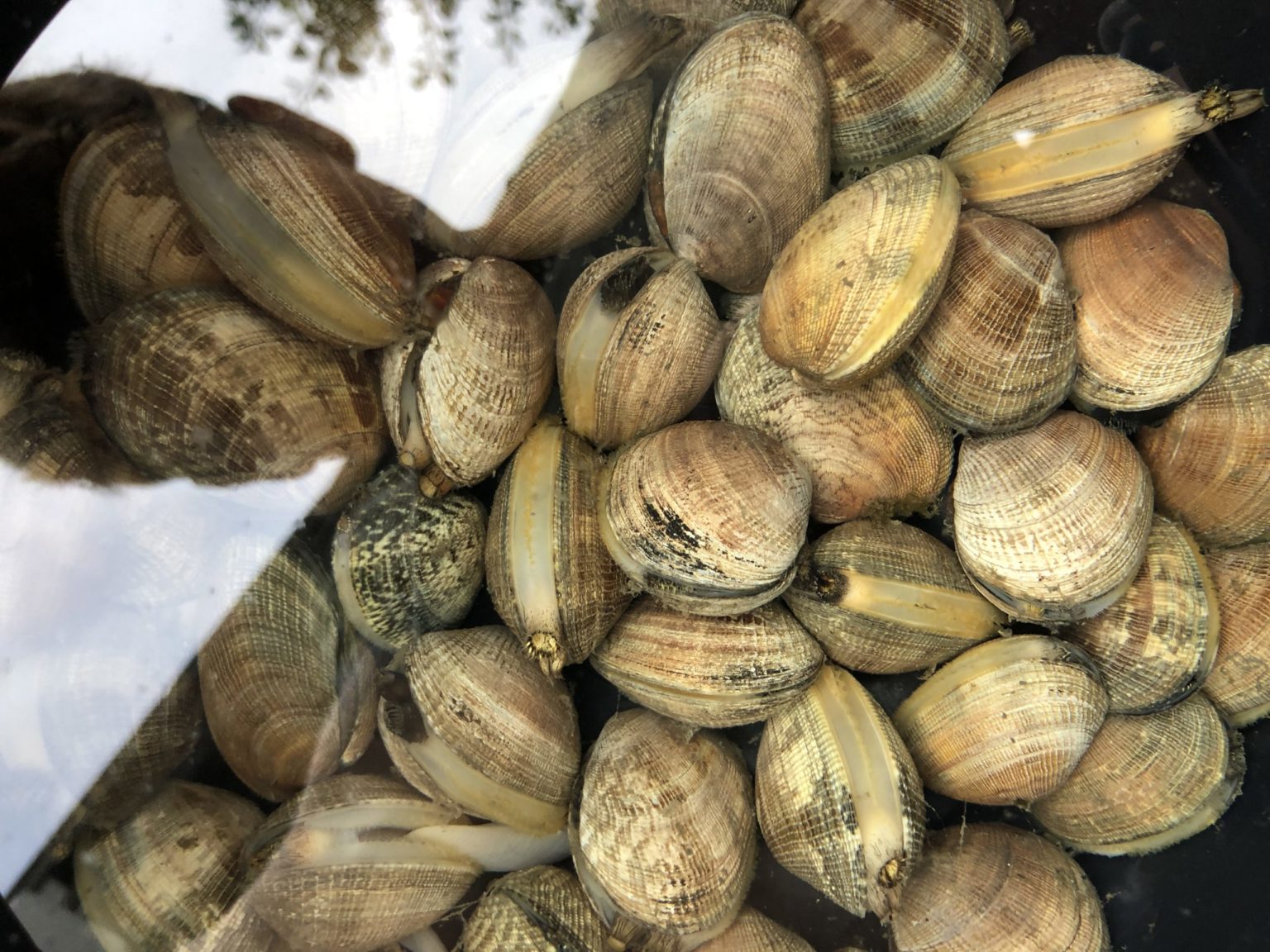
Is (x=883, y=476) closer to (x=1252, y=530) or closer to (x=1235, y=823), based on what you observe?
(x=1252, y=530)

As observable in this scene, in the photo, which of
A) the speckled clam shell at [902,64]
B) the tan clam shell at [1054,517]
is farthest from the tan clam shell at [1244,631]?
the speckled clam shell at [902,64]

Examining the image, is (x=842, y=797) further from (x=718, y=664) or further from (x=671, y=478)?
(x=671, y=478)

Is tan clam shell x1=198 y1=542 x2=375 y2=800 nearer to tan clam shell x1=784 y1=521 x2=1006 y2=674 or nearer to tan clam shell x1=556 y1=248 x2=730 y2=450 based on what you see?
tan clam shell x1=556 y1=248 x2=730 y2=450

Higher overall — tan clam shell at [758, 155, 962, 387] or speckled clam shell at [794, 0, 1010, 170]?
speckled clam shell at [794, 0, 1010, 170]

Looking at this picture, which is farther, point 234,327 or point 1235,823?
point 1235,823

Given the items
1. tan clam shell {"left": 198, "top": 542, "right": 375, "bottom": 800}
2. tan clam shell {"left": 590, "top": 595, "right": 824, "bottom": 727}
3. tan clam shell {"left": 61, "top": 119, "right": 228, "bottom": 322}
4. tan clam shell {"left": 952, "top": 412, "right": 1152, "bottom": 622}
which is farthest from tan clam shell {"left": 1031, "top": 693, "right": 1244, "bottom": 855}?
tan clam shell {"left": 61, "top": 119, "right": 228, "bottom": 322}

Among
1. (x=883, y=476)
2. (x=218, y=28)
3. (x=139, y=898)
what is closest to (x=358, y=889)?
(x=139, y=898)
